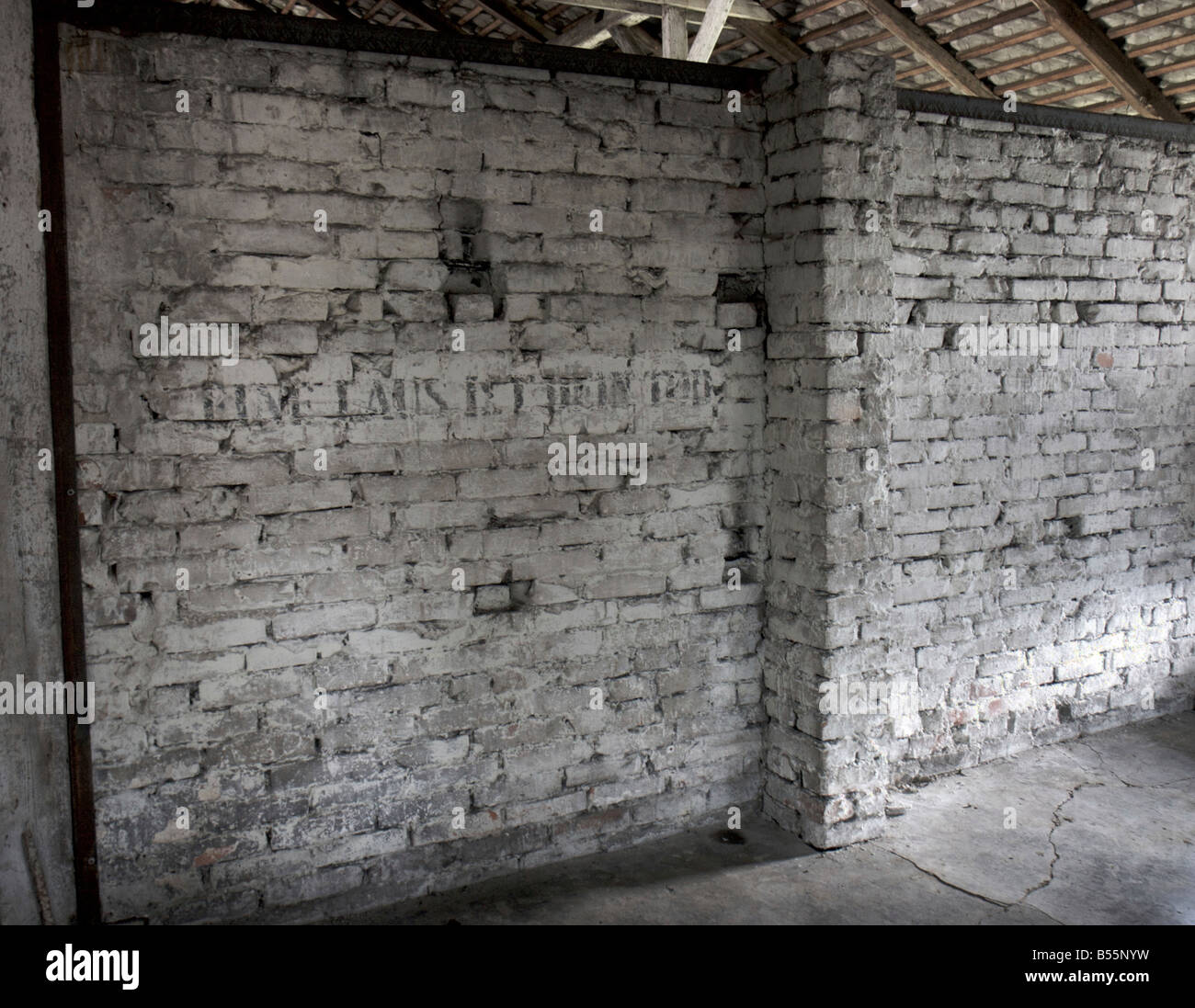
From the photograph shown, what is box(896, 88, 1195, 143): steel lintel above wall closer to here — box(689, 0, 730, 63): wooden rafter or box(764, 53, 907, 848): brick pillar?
box(764, 53, 907, 848): brick pillar

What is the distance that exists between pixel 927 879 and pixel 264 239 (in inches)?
120

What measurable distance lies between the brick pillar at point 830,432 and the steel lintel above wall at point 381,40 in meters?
0.39

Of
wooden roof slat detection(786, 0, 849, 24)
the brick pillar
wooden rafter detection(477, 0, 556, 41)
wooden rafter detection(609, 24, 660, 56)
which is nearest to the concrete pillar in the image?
the brick pillar

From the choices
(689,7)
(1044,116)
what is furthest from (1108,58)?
(689,7)

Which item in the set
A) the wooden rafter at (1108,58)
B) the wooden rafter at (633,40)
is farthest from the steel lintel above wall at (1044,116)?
the wooden rafter at (633,40)

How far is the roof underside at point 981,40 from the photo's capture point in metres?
5.53

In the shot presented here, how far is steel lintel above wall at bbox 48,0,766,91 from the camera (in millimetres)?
2709

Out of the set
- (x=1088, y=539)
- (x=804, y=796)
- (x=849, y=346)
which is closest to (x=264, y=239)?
(x=849, y=346)

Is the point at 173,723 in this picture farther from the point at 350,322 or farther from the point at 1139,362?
the point at 1139,362

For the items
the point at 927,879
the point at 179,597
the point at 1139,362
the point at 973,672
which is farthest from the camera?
the point at 1139,362

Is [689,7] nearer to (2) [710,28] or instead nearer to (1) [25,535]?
(2) [710,28]

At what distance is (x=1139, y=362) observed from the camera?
4.63m

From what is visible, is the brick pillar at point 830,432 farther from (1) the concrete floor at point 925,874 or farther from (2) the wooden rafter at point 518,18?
(2) the wooden rafter at point 518,18

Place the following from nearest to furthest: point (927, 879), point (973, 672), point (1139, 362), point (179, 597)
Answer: point (179, 597) < point (927, 879) < point (973, 672) < point (1139, 362)
